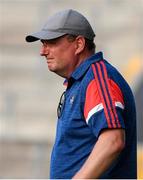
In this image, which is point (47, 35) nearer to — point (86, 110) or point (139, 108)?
point (86, 110)

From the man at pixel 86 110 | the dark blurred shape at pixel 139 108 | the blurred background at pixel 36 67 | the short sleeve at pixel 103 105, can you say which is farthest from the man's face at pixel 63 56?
the blurred background at pixel 36 67

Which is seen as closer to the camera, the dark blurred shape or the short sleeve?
the short sleeve

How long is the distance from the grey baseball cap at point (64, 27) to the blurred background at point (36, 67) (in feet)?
24.5

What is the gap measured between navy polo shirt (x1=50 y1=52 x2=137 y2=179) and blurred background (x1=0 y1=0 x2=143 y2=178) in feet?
24.7

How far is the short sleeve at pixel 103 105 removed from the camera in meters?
2.96

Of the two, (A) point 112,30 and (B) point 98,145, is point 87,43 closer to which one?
(B) point 98,145

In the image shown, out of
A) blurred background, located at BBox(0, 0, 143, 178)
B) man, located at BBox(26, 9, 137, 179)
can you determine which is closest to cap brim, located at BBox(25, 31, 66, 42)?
man, located at BBox(26, 9, 137, 179)

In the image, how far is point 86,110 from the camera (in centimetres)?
304

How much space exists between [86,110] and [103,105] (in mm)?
95

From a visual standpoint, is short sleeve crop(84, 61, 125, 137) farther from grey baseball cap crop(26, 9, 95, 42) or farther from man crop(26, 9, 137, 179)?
grey baseball cap crop(26, 9, 95, 42)

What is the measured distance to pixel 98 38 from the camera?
1160 cm

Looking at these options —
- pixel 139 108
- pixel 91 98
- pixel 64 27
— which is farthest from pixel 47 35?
pixel 139 108

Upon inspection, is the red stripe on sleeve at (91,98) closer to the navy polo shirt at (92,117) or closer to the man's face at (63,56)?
the navy polo shirt at (92,117)

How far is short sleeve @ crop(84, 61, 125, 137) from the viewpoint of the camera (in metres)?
2.96
